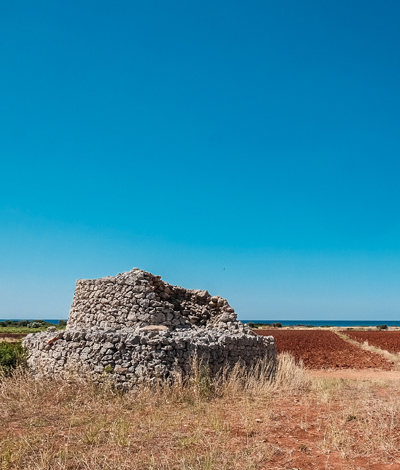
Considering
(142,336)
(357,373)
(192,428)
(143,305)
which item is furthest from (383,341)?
(192,428)

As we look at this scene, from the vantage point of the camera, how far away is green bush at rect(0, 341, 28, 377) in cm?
1221

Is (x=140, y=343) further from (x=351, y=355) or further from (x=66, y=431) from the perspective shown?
(x=351, y=355)

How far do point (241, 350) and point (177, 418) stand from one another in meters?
4.54

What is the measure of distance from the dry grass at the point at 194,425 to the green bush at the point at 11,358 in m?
0.60

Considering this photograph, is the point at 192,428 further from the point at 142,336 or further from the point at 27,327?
the point at 27,327

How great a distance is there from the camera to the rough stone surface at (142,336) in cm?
1110

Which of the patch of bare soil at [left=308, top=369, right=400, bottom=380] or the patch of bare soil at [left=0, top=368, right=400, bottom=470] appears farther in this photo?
the patch of bare soil at [left=308, top=369, right=400, bottom=380]

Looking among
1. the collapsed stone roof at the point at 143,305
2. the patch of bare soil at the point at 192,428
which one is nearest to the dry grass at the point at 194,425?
the patch of bare soil at the point at 192,428

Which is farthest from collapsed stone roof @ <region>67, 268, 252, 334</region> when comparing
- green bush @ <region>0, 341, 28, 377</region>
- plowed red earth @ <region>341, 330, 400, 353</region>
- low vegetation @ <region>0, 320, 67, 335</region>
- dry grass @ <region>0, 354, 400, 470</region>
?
low vegetation @ <region>0, 320, 67, 335</region>

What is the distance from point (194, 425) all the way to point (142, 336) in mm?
3558

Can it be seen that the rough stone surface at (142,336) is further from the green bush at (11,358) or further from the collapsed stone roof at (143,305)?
the green bush at (11,358)

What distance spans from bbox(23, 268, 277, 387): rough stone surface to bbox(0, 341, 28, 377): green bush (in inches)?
12.0

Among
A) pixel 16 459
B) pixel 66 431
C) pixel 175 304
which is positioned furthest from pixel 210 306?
pixel 16 459

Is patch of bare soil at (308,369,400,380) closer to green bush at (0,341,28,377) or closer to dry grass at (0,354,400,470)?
dry grass at (0,354,400,470)
